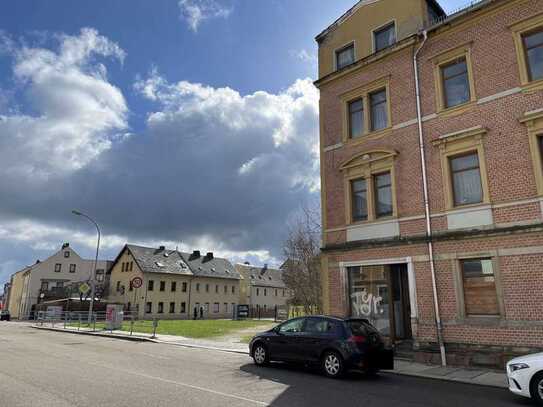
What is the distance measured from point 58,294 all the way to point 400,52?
61.7 m

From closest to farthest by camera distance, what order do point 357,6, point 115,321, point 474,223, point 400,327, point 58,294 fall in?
point 474,223
point 400,327
point 357,6
point 115,321
point 58,294

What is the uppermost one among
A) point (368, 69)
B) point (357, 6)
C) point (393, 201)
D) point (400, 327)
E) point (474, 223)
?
point (357, 6)

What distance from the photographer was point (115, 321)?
2722 cm

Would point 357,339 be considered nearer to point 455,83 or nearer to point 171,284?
point 455,83

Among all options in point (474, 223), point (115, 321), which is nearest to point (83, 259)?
point (115, 321)

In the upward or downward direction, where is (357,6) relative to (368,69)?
upward

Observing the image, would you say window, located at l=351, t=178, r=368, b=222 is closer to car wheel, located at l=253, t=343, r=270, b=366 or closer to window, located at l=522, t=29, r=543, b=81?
window, located at l=522, t=29, r=543, b=81

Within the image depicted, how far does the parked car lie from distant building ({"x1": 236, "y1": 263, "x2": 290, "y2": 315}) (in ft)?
207

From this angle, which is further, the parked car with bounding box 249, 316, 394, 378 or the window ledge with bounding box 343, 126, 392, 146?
the window ledge with bounding box 343, 126, 392, 146

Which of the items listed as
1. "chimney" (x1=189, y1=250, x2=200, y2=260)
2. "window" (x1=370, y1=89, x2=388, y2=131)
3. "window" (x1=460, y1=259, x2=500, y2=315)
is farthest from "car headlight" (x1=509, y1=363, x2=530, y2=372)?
"chimney" (x1=189, y1=250, x2=200, y2=260)

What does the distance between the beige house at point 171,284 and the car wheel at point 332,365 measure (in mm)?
45719

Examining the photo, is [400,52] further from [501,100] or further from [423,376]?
[423,376]

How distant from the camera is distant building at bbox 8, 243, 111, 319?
63016mm

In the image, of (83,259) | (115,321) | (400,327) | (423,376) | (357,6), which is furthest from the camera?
(83,259)
